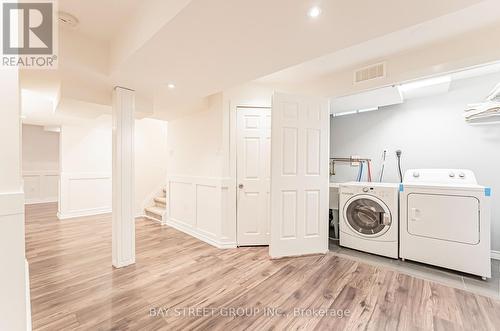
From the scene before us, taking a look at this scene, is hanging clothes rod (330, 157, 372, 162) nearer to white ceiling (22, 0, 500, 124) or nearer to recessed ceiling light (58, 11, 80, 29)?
white ceiling (22, 0, 500, 124)

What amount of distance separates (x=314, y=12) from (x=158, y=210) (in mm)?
4376

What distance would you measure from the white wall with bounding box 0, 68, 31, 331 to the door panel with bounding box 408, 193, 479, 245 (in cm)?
337

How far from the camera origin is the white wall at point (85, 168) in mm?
4504

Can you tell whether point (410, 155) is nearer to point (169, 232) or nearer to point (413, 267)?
point (413, 267)

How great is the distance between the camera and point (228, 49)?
5.45ft

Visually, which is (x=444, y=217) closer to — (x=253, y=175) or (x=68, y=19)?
(x=253, y=175)

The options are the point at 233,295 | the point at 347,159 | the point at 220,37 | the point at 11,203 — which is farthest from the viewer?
the point at 347,159

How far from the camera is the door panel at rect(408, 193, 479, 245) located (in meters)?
2.22

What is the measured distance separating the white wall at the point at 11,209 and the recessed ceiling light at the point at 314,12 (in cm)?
152

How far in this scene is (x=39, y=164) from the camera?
6051 mm

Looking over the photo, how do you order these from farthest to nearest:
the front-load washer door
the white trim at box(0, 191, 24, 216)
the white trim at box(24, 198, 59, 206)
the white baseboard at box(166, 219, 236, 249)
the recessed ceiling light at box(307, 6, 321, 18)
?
the white trim at box(24, 198, 59, 206)
the white baseboard at box(166, 219, 236, 249)
the front-load washer door
the recessed ceiling light at box(307, 6, 321, 18)
the white trim at box(0, 191, 24, 216)

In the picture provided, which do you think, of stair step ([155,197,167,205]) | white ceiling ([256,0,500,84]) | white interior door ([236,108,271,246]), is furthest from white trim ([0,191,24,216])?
stair step ([155,197,167,205])

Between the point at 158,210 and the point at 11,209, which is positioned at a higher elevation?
the point at 11,209

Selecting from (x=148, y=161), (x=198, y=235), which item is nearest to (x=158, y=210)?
(x=148, y=161)
